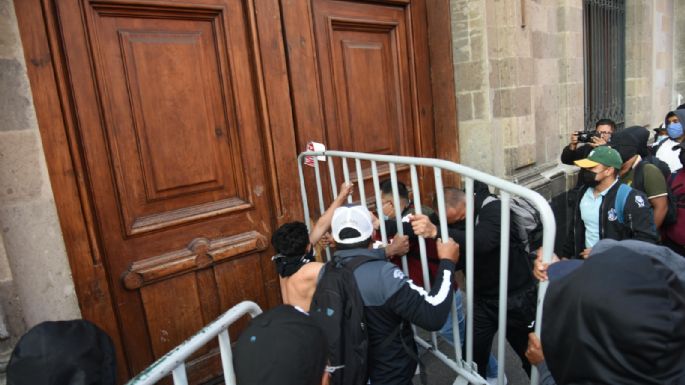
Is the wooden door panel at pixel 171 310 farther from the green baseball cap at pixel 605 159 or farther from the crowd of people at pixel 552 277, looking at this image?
the green baseball cap at pixel 605 159

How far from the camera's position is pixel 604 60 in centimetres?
683

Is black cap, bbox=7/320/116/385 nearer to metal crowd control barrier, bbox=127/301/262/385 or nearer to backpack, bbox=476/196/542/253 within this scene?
metal crowd control barrier, bbox=127/301/262/385

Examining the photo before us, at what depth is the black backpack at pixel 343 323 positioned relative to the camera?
1.86 meters

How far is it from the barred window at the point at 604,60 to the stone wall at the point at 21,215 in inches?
264

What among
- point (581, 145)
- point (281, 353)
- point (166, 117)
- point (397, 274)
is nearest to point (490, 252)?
point (397, 274)

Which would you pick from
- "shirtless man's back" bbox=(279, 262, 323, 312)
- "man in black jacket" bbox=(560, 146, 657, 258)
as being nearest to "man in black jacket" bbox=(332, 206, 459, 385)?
"shirtless man's back" bbox=(279, 262, 323, 312)

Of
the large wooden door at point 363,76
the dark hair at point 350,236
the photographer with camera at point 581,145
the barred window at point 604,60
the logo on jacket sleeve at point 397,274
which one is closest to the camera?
the logo on jacket sleeve at point 397,274

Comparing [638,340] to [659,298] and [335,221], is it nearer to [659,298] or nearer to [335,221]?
[659,298]

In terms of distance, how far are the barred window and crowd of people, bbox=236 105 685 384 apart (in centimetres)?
233

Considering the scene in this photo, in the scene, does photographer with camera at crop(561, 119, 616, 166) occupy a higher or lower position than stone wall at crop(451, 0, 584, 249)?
lower

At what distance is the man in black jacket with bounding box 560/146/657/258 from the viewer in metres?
2.89

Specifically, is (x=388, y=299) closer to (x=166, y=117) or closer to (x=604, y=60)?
(x=166, y=117)

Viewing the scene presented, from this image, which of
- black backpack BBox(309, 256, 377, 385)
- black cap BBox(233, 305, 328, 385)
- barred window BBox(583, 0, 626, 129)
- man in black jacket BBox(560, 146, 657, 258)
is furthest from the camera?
barred window BBox(583, 0, 626, 129)

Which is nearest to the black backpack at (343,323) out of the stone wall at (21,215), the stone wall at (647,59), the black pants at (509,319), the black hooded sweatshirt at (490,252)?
the black hooded sweatshirt at (490,252)
